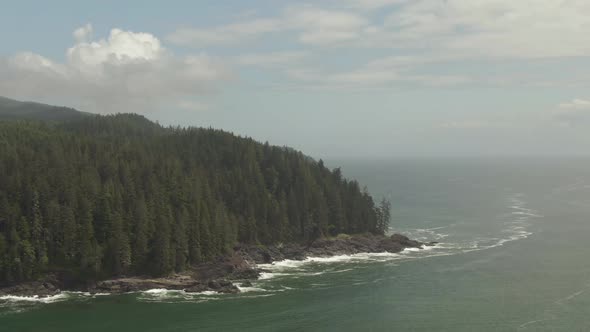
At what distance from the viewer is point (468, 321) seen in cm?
8956

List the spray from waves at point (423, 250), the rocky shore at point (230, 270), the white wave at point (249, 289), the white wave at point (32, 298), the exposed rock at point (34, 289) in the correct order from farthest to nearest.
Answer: the spray from waves at point (423, 250) → the white wave at point (249, 289) → the rocky shore at point (230, 270) → the exposed rock at point (34, 289) → the white wave at point (32, 298)

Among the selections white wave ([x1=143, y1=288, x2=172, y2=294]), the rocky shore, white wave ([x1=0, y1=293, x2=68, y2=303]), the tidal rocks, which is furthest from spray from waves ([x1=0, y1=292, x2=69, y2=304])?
the tidal rocks

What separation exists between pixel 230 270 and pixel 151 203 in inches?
979

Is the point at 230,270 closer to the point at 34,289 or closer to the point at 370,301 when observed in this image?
the point at 370,301

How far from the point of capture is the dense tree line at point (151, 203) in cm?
11094

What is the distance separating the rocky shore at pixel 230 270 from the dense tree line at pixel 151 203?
8.53ft

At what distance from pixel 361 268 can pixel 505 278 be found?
31.2m

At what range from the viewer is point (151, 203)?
128 m

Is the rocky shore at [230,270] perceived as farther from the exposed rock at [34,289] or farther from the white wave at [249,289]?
the white wave at [249,289]

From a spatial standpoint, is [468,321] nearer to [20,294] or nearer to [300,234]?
[300,234]

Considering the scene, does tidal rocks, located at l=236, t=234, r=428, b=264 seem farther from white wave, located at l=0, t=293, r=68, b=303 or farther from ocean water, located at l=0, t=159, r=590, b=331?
white wave, located at l=0, t=293, r=68, b=303

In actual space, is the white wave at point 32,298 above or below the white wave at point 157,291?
above

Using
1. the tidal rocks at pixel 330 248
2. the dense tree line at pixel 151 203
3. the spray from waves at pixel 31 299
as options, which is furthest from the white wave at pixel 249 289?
the spray from waves at pixel 31 299

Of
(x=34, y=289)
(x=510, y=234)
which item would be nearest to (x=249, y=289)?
(x=34, y=289)
